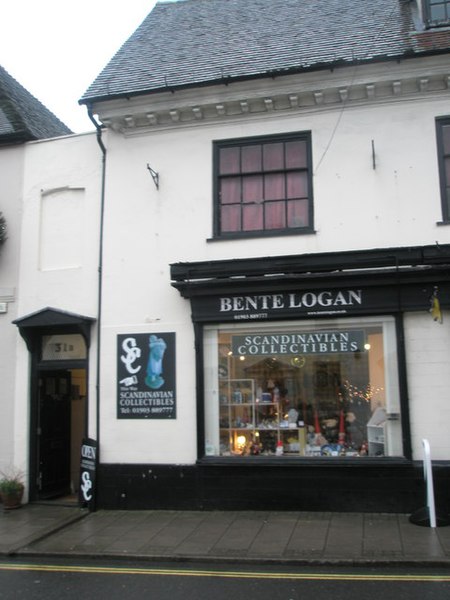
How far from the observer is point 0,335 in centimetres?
1057

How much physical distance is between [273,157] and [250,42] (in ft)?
8.56

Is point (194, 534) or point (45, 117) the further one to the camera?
point (45, 117)

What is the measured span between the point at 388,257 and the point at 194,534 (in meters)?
4.79

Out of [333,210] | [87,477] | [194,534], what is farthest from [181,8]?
[194,534]

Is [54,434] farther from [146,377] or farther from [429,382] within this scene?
[429,382]

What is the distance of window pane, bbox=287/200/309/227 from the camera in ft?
31.2

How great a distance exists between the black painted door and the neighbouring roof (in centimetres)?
519

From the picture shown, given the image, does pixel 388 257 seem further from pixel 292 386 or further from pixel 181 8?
pixel 181 8

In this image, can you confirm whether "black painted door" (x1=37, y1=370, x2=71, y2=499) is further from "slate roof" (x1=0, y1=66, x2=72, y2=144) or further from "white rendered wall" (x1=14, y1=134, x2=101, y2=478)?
"slate roof" (x1=0, y1=66, x2=72, y2=144)

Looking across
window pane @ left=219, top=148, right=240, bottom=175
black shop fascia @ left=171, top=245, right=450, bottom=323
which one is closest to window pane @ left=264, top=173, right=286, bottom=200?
window pane @ left=219, top=148, right=240, bottom=175

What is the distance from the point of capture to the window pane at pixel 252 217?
970 centimetres

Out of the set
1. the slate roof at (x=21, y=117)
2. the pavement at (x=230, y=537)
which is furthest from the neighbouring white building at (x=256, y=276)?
the slate roof at (x=21, y=117)

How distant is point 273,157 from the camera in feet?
32.0

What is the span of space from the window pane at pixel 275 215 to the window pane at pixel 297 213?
0.32 feet
